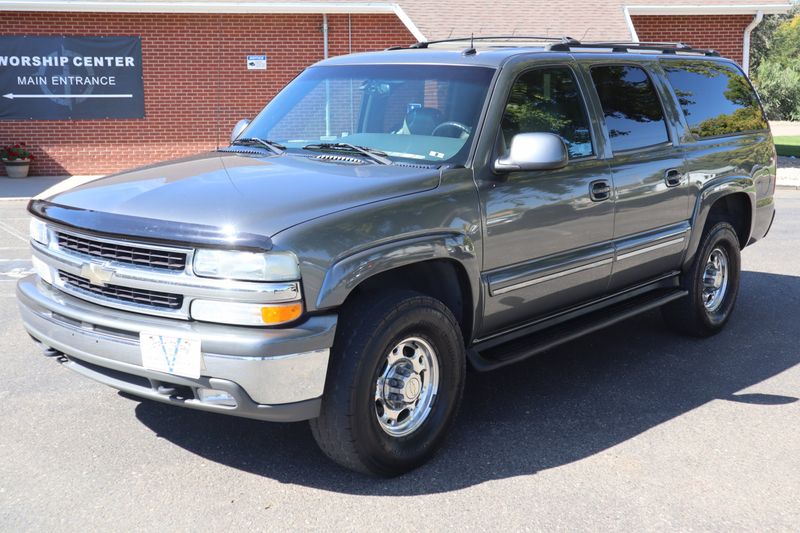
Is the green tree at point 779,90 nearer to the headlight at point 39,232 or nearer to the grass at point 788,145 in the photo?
the grass at point 788,145

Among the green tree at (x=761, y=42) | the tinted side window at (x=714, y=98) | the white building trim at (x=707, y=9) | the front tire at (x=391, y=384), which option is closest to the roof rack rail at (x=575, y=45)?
the tinted side window at (x=714, y=98)

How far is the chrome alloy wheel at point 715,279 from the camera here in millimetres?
6555

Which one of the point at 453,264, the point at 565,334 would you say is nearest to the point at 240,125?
the point at 453,264

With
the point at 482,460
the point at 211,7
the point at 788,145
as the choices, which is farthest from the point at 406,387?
the point at 788,145

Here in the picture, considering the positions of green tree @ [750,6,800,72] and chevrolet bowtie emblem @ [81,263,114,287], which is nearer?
chevrolet bowtie emblem @ [81,263,114,287]

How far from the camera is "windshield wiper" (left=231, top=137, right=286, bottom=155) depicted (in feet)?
16.0

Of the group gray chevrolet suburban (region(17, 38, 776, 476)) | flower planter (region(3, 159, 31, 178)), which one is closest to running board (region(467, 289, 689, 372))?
gray chevrolet suburban (region(17, 38, 776, 476))

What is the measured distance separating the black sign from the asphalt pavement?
13.4 meters

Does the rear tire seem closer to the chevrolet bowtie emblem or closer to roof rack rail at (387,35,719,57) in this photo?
roof rack rail at (387,35,719,57)

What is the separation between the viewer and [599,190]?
5113 millimetres

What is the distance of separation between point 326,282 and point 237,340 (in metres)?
0.43

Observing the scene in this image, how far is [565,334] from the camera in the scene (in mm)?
5035

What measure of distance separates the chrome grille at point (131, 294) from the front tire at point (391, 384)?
70 centimetres

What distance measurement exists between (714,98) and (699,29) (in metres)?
14.5
